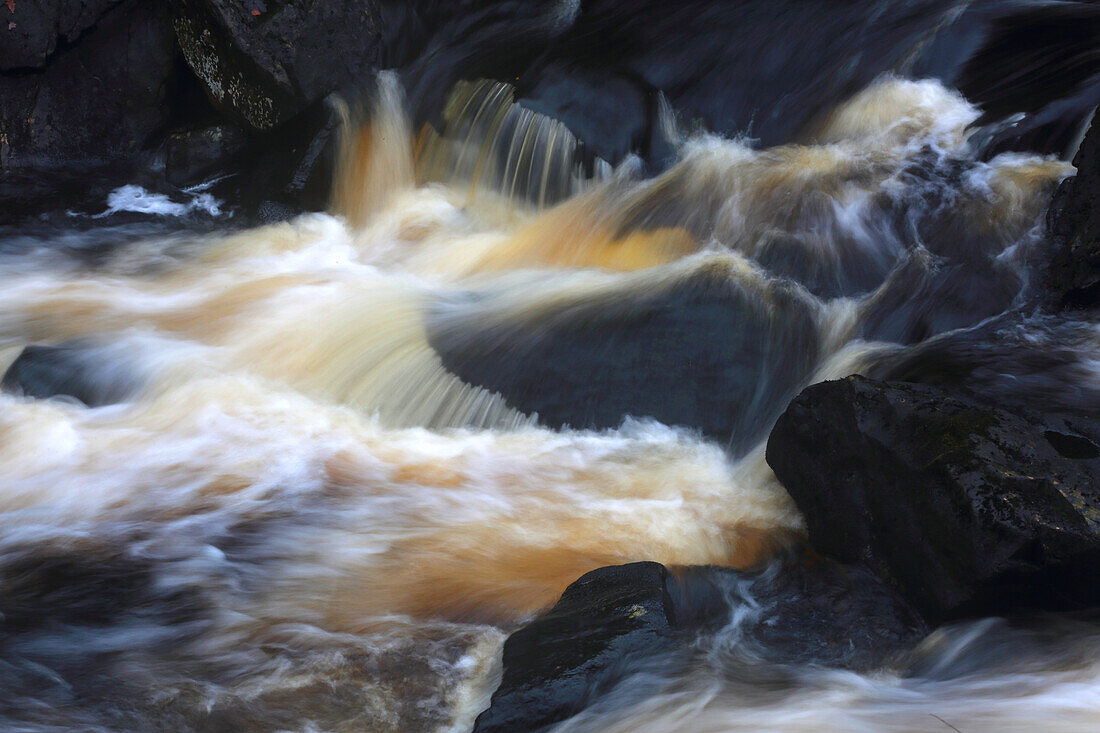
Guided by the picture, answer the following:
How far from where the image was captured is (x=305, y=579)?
Result: 4.24 m

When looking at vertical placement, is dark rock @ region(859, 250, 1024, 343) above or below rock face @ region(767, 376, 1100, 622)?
above

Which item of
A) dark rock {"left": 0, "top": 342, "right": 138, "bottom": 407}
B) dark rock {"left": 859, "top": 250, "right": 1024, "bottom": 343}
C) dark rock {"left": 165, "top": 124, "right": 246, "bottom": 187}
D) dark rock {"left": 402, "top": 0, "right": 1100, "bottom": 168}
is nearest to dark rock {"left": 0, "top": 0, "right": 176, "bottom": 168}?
dark rock {"left": 165, "top": 124, "right": 246, "bottom": 187}

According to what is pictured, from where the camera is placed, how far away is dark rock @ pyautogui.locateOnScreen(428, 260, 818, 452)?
5.29 m

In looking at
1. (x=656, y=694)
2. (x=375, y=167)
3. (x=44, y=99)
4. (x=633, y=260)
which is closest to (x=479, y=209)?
(x=375, y=167)

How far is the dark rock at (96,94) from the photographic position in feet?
26.2

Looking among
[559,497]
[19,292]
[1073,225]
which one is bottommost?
[559,497]

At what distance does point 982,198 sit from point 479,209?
11.8ft

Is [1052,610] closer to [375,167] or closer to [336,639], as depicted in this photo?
[336,639]

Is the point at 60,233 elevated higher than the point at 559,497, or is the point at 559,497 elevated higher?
the point at 60,233

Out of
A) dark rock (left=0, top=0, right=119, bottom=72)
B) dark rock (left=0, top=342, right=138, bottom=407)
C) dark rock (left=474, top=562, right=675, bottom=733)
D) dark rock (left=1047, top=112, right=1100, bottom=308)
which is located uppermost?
dark rock (left=0, top=0, right=119, bottom=72)

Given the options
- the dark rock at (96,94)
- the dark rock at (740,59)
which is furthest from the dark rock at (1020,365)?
the dark rock at (96,94)

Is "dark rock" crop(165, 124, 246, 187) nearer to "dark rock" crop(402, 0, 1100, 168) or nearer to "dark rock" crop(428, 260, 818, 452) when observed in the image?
"dark rock" crop(402, 0, 1100, 168)

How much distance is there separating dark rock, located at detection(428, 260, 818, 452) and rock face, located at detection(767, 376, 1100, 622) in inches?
31.5

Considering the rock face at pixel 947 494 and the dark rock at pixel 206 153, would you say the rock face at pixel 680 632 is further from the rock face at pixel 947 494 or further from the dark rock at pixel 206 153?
the dark rock at pixel 206 153
